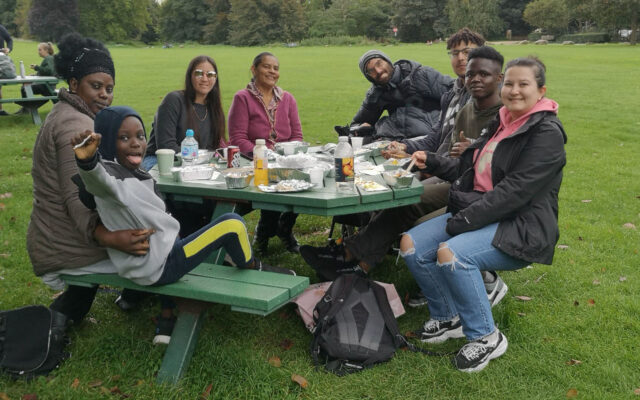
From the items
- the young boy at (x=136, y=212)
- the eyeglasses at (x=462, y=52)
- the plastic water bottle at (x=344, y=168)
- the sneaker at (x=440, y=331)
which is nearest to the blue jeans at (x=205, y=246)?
the young boy at (x=136, y=212)

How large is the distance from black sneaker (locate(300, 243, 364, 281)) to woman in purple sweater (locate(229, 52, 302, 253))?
1.02m

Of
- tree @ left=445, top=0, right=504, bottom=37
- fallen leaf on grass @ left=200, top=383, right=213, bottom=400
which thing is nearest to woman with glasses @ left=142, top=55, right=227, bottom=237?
fallen leaf on grass @ left=200, top=383, right=213, bottom=400

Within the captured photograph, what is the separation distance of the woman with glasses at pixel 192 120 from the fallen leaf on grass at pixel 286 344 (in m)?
1.73

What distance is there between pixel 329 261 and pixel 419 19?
7098 centimetres

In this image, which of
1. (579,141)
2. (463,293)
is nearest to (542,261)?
(463,293)

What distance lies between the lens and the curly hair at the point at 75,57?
159 inches

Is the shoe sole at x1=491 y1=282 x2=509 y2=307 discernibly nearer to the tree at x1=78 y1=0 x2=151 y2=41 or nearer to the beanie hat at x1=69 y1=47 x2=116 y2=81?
the beanie hat at x1=69 y1=47 x2=116 y2=81

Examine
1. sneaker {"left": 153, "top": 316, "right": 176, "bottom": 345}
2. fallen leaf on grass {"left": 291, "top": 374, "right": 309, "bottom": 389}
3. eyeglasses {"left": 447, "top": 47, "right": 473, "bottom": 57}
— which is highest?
eyeglasses {"left": 447, "top": 47, "right": 473, "bottom": 57}

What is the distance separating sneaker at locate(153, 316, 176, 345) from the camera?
154 inches

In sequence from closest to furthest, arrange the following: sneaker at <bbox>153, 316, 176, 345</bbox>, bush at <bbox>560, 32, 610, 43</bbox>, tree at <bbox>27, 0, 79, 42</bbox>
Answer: sneaker at <bbox>153, 316, 176, 345</bbox>, bush at <bbox>560, 32, 610, 43</bbox>, tree at <bbox>27, 0, 79, 42</bbox>

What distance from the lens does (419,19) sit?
7106 centimetres

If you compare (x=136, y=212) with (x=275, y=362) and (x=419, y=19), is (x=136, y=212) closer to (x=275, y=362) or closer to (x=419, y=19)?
(x=275, y=362)

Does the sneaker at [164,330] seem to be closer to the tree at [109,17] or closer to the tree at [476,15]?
the tree at [476,15]

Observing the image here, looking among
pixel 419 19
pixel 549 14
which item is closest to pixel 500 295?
pixel 549 14
